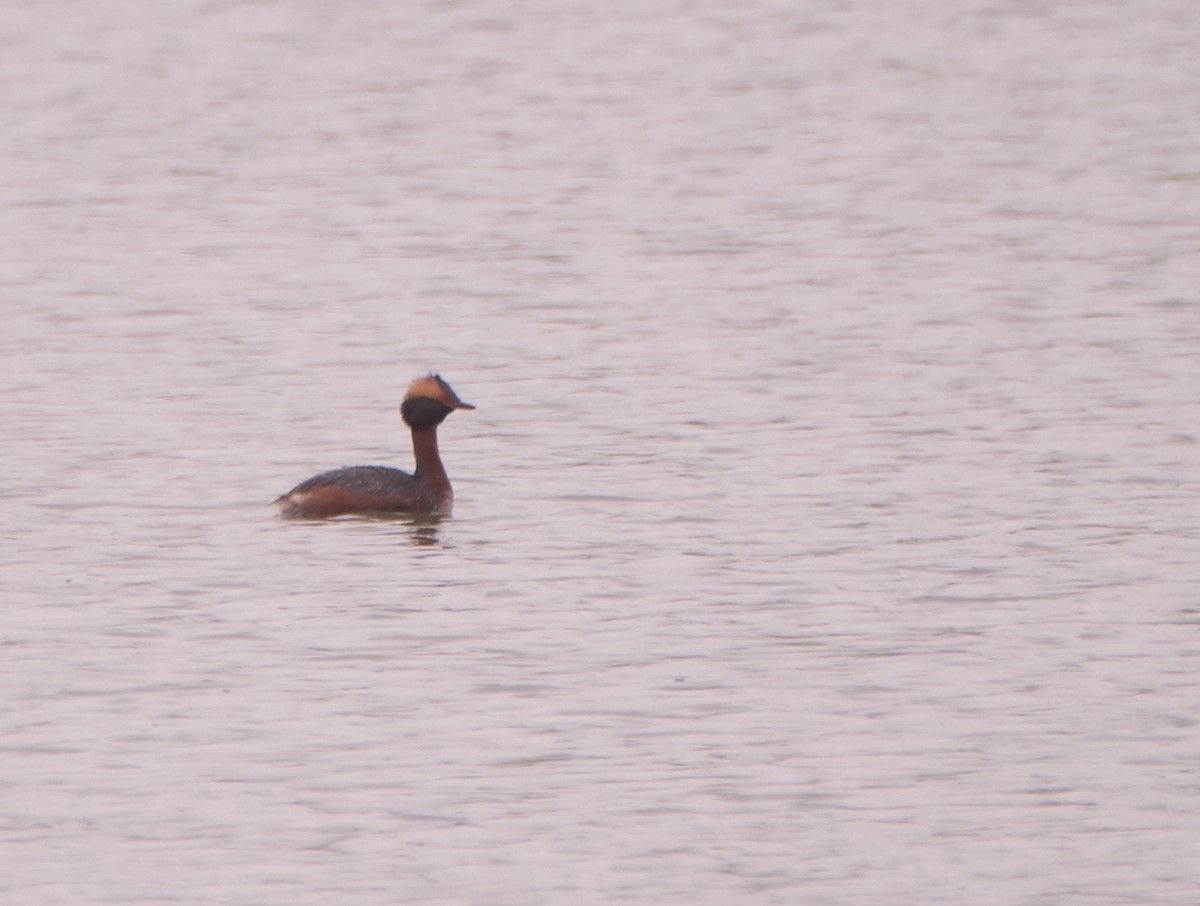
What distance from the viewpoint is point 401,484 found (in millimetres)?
17453

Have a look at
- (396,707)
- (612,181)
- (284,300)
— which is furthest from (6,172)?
(396,707)

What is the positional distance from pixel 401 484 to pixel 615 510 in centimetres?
141

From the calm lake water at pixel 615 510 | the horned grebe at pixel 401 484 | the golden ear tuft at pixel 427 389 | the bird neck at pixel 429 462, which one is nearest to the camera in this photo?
the calm lake water at pixel 615 510

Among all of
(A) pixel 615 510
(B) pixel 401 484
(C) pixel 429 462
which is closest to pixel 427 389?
(C) pixel 429 462

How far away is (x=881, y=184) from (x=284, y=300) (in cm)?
935

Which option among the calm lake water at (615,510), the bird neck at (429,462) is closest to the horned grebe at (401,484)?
the bird neck at (429,462)

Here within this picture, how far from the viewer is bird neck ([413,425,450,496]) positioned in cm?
1758

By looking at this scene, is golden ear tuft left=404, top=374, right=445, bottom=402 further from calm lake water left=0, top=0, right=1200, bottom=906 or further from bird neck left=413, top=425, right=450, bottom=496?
calm lake water left=0, top=0, right=1200, bottom=906

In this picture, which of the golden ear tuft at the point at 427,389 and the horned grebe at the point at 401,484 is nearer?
the horned grebe at the point at 401,484

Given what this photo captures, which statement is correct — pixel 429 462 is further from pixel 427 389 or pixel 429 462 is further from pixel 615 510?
pixel 615 510

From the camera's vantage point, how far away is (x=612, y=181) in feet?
112

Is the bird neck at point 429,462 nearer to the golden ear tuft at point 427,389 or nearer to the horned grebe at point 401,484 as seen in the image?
the horned grebe at point 401,484

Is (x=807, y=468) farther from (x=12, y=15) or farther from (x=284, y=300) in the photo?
(x=12, y=15)

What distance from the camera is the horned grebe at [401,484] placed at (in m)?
17.1
